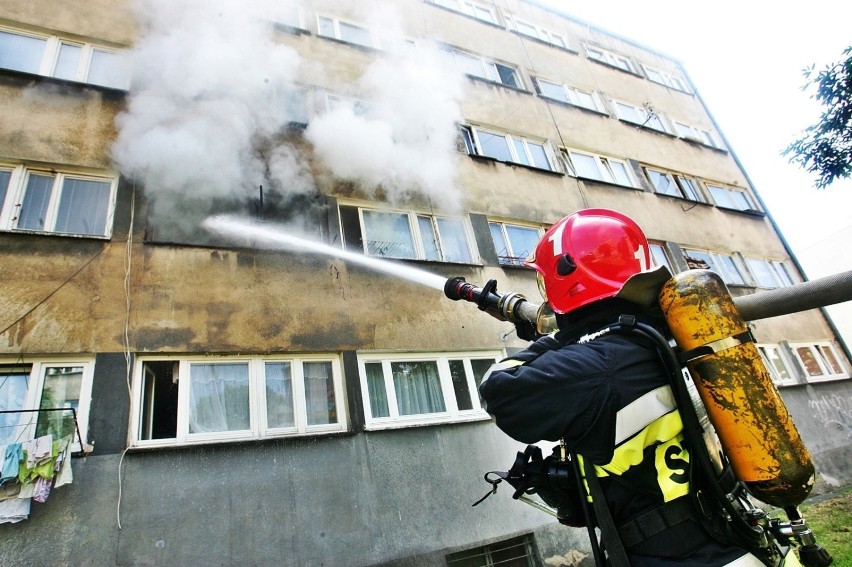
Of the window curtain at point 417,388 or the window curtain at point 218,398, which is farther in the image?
the window curtain at point 417,388

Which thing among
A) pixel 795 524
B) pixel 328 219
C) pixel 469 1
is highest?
pixel 469 1

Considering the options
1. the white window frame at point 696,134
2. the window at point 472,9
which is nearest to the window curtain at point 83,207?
the window at point 472,9

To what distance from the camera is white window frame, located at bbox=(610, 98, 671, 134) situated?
1156 centimetres

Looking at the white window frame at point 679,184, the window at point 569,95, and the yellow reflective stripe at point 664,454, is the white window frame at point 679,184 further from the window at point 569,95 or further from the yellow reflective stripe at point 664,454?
the yellow reflective stripe at point 664,454

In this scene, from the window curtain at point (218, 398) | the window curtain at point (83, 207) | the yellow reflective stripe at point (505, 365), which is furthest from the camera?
the window curtain at point (83, 207)

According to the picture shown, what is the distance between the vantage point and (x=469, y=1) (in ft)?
36.3

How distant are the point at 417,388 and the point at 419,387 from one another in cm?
3

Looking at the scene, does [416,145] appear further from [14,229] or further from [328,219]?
[14,229]

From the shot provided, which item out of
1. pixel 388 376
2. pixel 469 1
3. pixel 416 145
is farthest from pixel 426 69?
pixel 388 376

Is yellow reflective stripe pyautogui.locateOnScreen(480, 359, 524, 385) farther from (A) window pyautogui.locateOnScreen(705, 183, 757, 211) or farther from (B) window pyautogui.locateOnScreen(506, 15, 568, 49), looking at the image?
(A) window pyautogui.locateOnScreen(705, 183, 757, 211)

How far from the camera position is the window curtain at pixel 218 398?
14.0 feet

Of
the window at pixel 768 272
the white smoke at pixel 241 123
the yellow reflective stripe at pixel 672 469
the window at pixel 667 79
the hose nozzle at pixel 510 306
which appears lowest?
the yellow reflective stripe at pixel 672 469

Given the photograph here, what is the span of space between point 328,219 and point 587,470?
4776mm

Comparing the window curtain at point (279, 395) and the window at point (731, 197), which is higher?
the window at point (731, 197)
